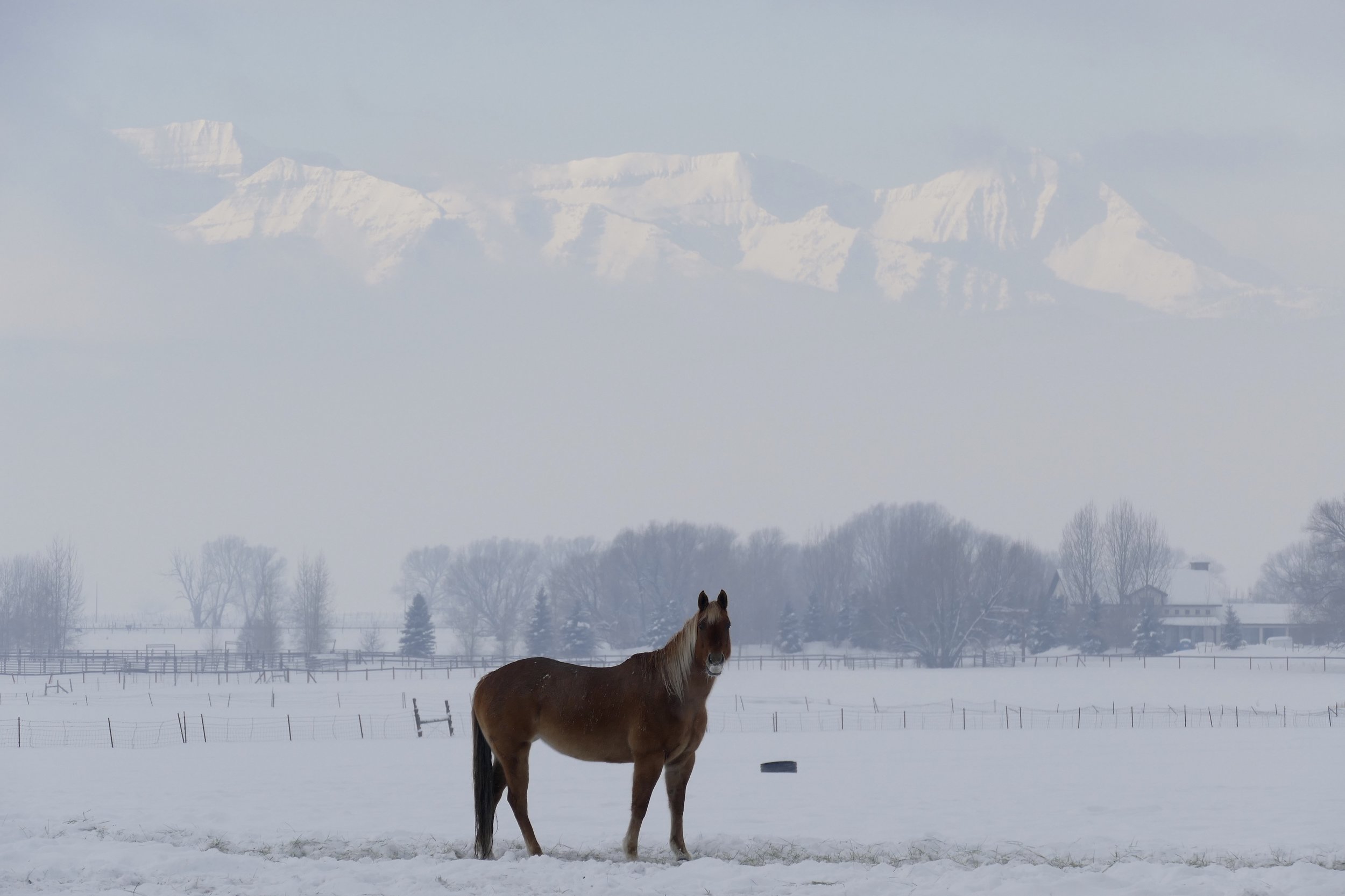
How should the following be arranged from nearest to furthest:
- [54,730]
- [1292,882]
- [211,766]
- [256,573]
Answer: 1. [1292,882]
2. [211,766]
3. [54,730]
4. [256,573]

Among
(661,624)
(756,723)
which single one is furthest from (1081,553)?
(756,723)

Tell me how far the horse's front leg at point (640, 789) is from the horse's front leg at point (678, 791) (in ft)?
0.57

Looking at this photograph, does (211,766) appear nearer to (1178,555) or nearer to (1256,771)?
(1256,771)

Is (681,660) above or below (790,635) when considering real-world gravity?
above

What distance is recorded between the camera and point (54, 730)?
3909 centimetres

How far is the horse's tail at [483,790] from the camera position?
37.8 feet

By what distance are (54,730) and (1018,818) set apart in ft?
106

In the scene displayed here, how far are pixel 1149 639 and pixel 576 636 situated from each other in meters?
42.3

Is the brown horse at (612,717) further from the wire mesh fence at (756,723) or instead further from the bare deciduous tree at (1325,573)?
the bare deciduous tree at (1325,573)

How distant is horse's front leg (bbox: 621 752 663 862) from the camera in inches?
442

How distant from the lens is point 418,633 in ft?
315

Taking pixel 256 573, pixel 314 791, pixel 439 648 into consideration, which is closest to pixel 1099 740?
pixel 314 791

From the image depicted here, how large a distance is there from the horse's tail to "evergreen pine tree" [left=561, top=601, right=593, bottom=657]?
8136 centimetres

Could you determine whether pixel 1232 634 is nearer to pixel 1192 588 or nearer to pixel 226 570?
pixel 1192 588
